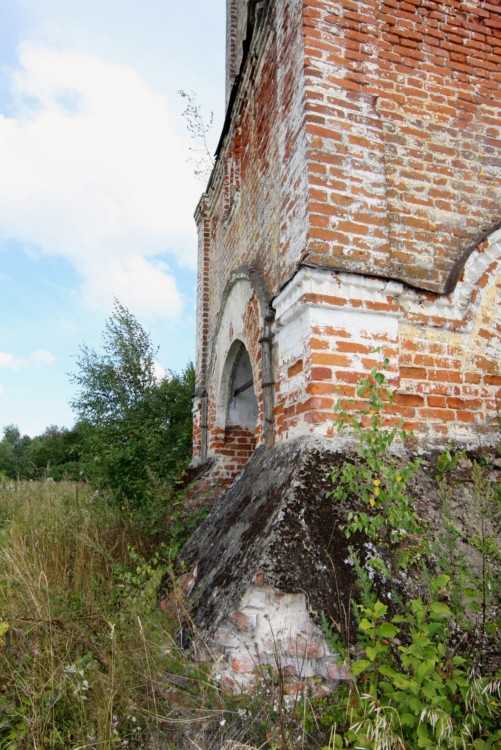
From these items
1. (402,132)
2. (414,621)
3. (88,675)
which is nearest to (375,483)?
(414,621)

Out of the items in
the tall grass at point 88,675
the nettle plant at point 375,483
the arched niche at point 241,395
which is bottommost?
the tall grass at point 88,675

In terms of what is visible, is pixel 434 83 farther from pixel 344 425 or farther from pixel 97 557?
pixel 97 557

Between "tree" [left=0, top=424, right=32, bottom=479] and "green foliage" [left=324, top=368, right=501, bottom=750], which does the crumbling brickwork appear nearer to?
"green foliage" [left=324, top=368, right=501, bottom=750]

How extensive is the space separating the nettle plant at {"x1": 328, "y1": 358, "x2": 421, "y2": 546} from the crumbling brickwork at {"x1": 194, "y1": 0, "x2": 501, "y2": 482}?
27 centimetres

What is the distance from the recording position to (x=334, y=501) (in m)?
2.72

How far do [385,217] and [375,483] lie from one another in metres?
1.86

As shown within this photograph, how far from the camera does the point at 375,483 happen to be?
8.87ft

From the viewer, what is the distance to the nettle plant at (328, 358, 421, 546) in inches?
104

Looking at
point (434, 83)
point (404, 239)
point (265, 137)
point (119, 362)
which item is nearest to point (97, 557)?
point (404, 239)

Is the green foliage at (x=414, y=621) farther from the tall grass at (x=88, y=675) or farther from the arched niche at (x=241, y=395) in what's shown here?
the arched niche at (x=241, y=395)

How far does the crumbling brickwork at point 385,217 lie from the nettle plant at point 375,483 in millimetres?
269

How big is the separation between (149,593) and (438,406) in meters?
2.31

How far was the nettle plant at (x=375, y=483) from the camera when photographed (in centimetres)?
263

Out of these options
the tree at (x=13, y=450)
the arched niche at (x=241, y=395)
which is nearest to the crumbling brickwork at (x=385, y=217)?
the arched niche at (x=241, y=395)
